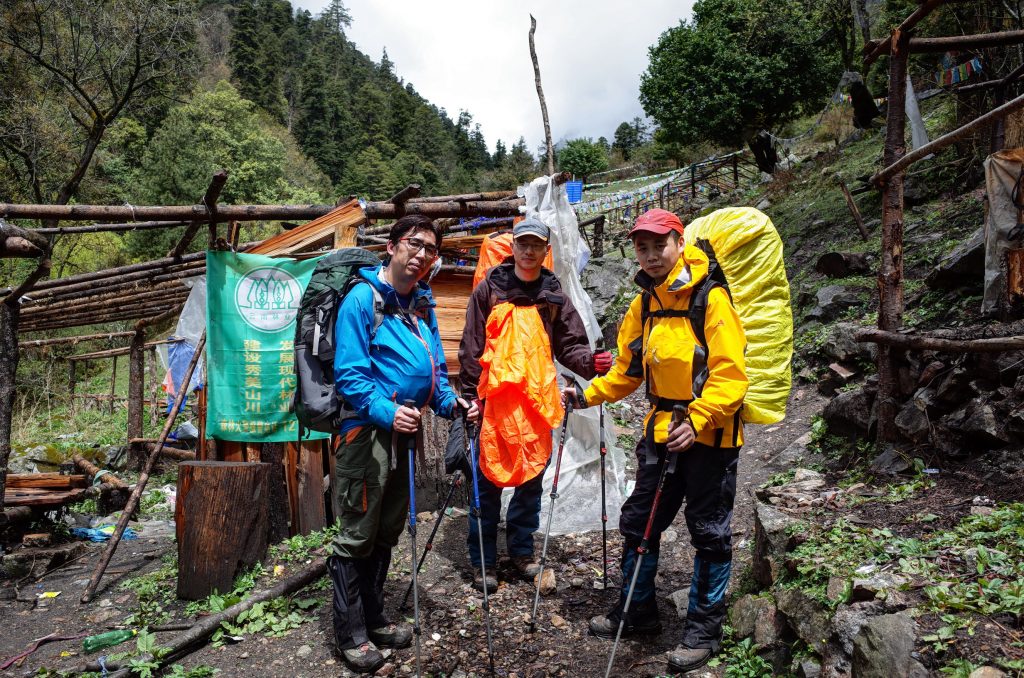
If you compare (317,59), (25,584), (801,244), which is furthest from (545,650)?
(317,59)

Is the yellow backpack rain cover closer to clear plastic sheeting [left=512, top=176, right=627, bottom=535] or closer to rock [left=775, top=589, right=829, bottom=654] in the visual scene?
rock [left=775, top=589, right=829, bottom=654]

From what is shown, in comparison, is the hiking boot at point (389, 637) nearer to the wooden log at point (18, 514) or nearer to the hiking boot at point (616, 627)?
the hiking boot at point (616, 627)

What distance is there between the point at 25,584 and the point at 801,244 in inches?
509

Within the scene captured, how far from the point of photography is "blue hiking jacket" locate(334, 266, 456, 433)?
298 cm

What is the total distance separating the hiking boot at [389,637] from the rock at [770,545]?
2064 millimetres

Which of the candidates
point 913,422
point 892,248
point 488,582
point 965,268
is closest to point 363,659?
point 488,582

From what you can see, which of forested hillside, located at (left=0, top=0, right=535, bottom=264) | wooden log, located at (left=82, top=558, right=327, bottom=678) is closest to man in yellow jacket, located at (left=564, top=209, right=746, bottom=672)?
wooden log, located at (left=82, top=558, right=327, bottom=678)

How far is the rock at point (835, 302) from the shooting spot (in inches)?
325

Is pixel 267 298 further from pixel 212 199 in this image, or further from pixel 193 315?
pixel 193 315

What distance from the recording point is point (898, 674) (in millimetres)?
2076

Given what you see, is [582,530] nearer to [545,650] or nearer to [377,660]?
[545,650]

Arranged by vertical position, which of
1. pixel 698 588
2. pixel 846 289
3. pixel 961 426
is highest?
pixel 846 289

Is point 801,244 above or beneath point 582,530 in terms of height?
above

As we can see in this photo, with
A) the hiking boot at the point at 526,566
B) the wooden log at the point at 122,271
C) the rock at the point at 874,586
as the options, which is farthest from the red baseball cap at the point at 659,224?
the wooden log at the point at 122,271
